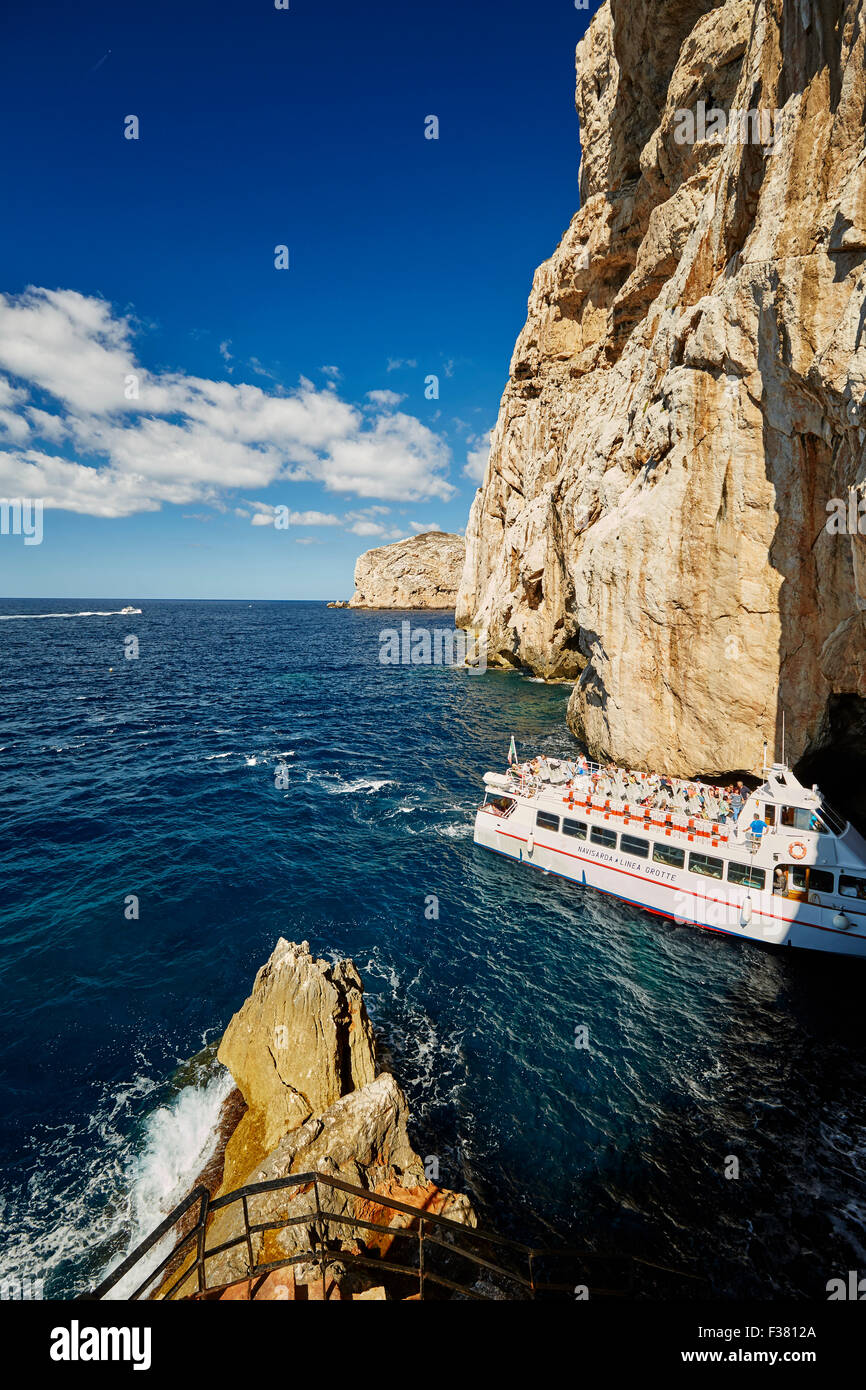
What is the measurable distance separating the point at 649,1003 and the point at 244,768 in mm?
27880

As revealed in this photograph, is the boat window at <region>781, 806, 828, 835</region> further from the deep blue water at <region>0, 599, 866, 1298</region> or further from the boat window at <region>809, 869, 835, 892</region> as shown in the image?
the deep blue water at <region>0, 599, 866, 1298</region>

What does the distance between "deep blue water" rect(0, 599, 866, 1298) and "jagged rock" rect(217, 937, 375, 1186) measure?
146 cm

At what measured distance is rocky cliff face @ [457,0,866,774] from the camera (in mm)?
18250

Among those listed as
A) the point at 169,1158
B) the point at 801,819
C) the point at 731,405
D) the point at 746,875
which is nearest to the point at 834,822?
the point at 801,819

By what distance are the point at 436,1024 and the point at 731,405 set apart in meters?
26.3

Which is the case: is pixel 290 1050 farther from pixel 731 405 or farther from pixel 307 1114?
pixel 731 405

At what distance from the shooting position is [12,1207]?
12328 mm

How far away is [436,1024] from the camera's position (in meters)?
17.4

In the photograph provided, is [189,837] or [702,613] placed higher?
[702,613]

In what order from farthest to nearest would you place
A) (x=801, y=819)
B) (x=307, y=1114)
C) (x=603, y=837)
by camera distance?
(x=603, y=837), (x=801, y=819), (x=307, y=1114)

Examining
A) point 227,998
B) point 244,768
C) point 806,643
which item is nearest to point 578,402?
point 806,643

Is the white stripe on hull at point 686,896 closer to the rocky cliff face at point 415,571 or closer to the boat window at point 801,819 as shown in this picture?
the boat window at point 801,819

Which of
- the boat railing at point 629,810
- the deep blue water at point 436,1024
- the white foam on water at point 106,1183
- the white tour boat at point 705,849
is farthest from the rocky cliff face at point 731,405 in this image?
the white foam on water at point 106,1183
